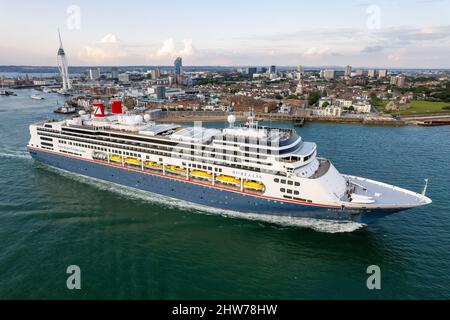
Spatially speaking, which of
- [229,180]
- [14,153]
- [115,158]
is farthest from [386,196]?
[14,153]

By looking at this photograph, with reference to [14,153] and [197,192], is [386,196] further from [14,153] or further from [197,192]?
[14,153]

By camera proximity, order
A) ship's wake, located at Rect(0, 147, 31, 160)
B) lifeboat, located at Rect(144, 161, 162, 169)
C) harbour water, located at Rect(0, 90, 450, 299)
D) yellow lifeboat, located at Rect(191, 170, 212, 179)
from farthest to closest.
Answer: ship's wake, located at Rect(0, 147, 31, 160)
lifeboat, located at Rect(144, 161, 162, 169)
yellow lifeboat, located at Rect(191, 170, 212, 179)
harbour water, located at Rect(0, 90, 450, 299)

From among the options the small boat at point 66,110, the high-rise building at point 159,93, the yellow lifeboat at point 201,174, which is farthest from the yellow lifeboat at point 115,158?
the high-rise building at point 159,93

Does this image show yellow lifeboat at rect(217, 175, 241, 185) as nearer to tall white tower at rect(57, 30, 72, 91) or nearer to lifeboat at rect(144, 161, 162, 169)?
lifeboat at rect(144, 161, 162, 169)

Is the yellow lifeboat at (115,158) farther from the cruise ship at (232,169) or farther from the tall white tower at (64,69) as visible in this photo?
the tall white tower at (64,69)

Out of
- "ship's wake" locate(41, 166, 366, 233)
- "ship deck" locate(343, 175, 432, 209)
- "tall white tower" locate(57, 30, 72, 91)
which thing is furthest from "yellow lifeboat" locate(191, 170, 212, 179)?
"tall white tower" locate(57, 30, 72, 91)
